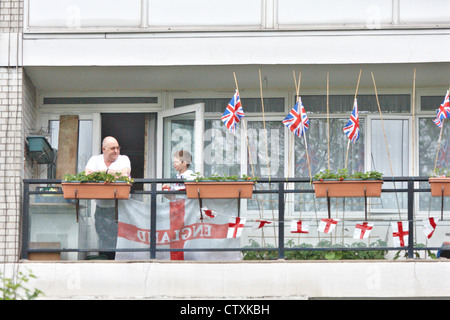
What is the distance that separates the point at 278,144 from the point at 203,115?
1.16 meters

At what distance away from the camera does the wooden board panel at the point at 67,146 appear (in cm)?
1311

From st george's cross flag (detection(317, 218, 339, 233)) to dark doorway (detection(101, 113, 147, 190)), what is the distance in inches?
148

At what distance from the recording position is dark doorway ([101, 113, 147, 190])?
14753 millimetres

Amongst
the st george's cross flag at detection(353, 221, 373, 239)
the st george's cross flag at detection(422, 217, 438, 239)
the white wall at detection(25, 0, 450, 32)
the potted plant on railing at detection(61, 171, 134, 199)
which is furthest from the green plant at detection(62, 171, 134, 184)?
the st george's cross flag at detection(422, 217, 438, 239)

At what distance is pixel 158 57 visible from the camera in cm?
1213

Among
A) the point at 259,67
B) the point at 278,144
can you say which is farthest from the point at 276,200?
the point at 259,67

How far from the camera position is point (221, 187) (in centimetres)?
1140

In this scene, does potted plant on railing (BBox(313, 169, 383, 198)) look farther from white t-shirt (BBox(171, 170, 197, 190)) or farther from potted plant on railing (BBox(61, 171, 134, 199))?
potted plant on railing (BBox(61, 171, 134, 199))

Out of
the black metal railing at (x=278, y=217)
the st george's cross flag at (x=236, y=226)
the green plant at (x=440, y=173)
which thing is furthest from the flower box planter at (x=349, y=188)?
the st george's cross flag at (x=236, y=226)

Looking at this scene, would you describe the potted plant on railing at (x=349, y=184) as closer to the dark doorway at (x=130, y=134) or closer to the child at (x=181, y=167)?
the child at (x=181, y=167)

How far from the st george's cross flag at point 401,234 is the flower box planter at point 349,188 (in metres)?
0.50

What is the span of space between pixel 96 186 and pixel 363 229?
3.29 meters

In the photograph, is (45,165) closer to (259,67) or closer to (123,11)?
(123,11)
